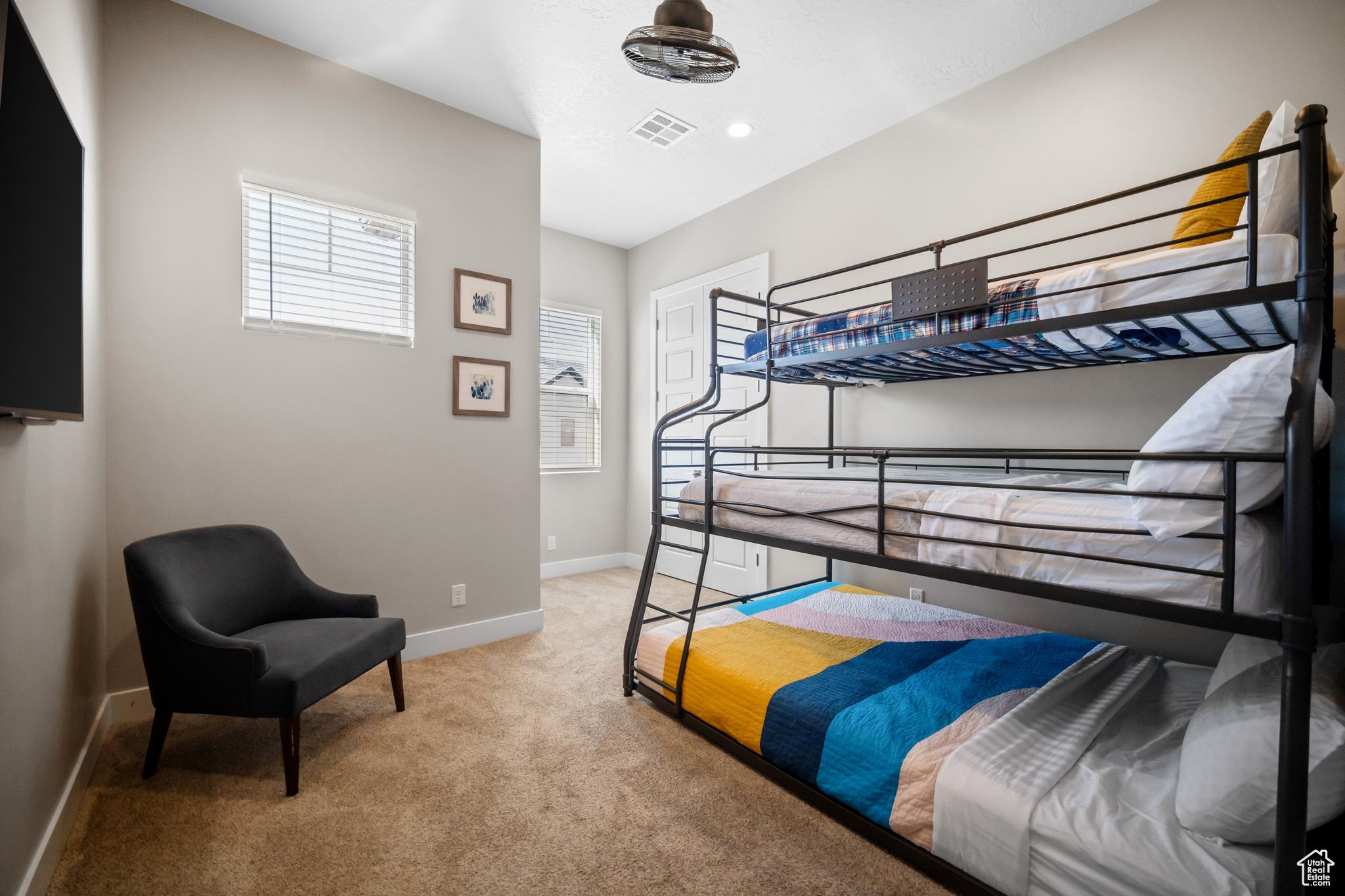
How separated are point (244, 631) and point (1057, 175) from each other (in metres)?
3.77

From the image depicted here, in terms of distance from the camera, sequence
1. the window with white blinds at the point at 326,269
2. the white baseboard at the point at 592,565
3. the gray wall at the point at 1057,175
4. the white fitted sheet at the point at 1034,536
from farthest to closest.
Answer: the white baseboard at the point at 592,565, the window with white blinds at the point at 326,269, the gray wall at the point at 1057,175, the white fitted sheet at the point at 1034,536

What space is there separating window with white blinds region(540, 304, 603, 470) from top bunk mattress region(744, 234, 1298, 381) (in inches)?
102

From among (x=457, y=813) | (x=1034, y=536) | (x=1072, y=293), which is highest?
(x=1072, y=293)

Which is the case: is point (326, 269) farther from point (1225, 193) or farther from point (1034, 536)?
point (1225, 193)

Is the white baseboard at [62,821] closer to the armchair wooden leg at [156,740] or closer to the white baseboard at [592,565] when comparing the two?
the armchair wooden leg at [156,740]

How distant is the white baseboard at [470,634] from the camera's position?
2.85m

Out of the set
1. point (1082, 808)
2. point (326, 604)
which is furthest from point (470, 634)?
point (1082, 808)

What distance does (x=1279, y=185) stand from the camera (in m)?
1.28

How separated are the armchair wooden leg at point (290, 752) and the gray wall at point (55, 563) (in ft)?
1.60

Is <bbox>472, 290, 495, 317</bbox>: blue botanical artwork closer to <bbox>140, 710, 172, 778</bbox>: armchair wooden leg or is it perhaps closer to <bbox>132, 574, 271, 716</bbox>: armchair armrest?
<bbox>132, 574, 271, 716</bbox>: armchair armrest

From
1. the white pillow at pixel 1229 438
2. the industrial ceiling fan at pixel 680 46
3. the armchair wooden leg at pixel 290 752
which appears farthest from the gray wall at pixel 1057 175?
the armchair wooden leg at pixel 290 752

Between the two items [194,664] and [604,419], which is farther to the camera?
[604,419]

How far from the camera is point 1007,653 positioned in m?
2.10

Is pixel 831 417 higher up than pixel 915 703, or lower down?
higher up
